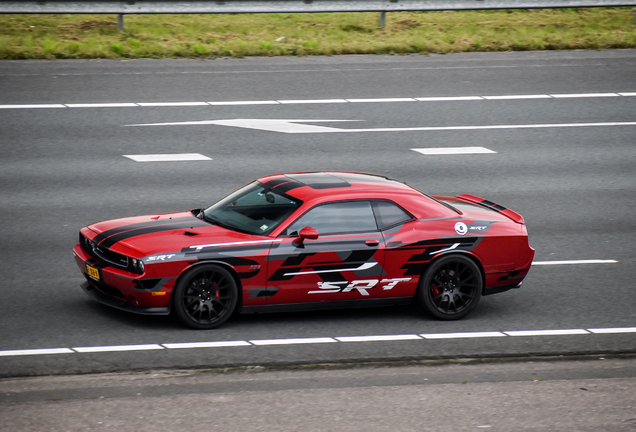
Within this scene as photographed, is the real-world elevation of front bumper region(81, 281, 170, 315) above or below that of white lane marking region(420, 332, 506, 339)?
above

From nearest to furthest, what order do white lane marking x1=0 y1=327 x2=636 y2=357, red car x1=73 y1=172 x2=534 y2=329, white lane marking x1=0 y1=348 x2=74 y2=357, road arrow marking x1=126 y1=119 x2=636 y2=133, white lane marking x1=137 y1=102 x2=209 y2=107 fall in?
white lane marking x1=0 y1=348 x2=74 y2=357 < white lane marking x1=0 y1=327 x2=636 y2=357 < red car x1=73 y1=172 x2=534 y2=329 < road arrow marking x1=126 y1=119 x2=636 y2=133 < white lane marking x1=137 y1=102 x2=209 y2=107

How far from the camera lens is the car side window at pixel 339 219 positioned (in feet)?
28.3

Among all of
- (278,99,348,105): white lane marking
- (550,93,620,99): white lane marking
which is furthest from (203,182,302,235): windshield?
(550,93,620,99): white lane marking

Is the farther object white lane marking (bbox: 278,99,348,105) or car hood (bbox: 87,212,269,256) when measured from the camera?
white lane marking (bbox: 278,99,348,105)

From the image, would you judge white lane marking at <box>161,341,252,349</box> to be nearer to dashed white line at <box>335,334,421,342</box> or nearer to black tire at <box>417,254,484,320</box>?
dashed white line at <box>335,334,421,342</box>

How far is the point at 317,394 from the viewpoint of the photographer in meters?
7.07

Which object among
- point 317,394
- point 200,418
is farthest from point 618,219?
point 200,418

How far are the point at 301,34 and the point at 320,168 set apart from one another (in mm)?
8679

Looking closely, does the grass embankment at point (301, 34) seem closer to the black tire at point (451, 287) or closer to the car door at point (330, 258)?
the car door at point (330, 258)

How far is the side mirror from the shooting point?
841 cm

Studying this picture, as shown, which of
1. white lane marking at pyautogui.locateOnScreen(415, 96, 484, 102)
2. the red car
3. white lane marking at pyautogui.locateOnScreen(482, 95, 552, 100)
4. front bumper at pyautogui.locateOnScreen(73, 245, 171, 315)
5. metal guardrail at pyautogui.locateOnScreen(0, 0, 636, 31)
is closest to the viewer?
front bumper at pyautogui.locateOnScreen(73, 245, 171, 315)

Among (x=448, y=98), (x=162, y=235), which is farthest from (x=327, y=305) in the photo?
(x=448, y=98)

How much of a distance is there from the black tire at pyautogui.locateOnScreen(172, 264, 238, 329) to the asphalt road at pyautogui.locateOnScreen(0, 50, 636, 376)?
5.8 inches

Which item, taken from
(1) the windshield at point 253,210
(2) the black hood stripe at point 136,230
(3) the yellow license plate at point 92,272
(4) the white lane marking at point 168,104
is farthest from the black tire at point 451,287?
(4) the white lane marking at point 168,104
